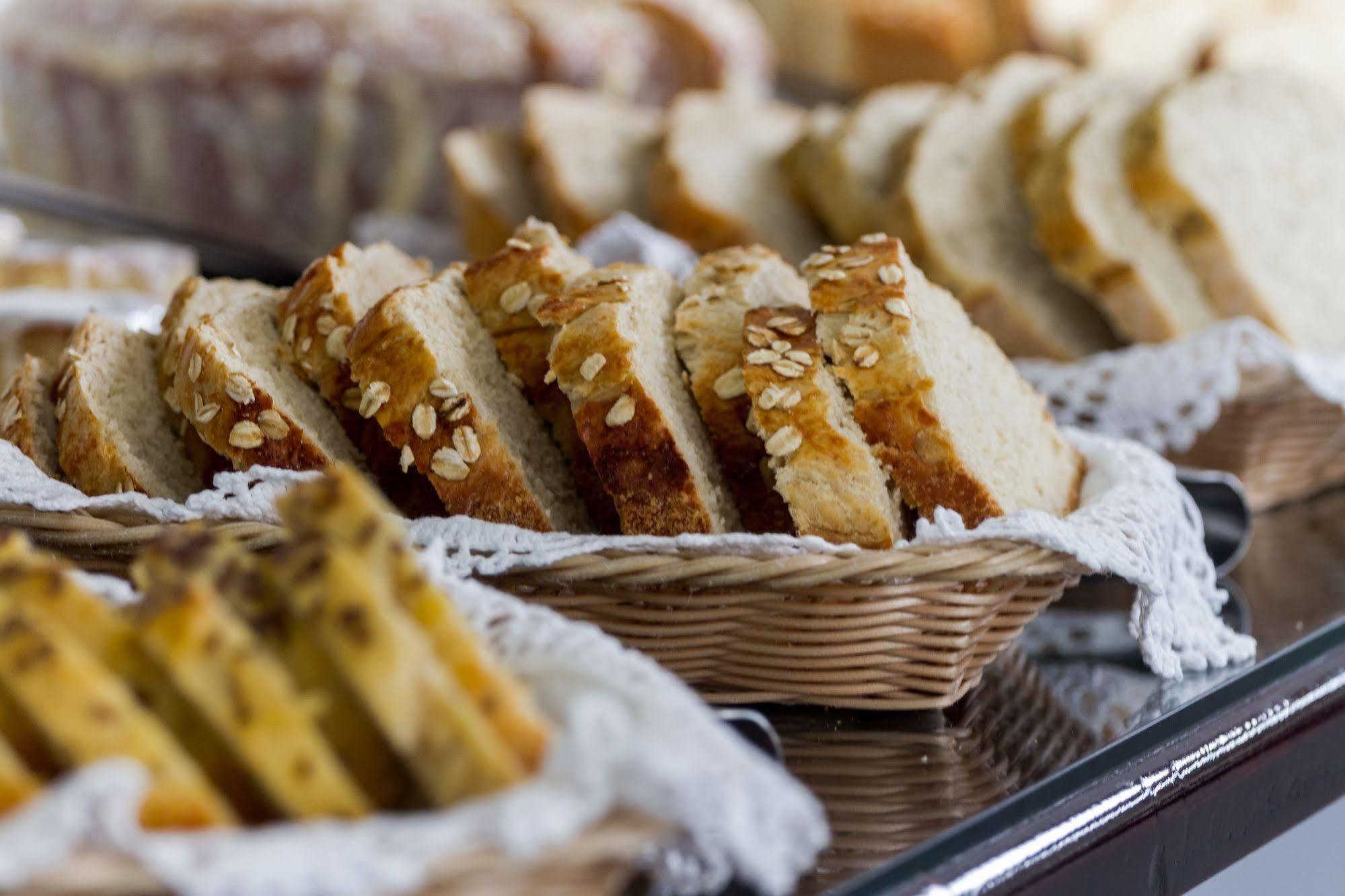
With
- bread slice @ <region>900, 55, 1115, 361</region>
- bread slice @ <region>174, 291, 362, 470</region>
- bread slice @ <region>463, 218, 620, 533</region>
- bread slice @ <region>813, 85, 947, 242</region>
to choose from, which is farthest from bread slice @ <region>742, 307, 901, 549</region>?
bread slice @ <region>813, 85, 947, 242</region>

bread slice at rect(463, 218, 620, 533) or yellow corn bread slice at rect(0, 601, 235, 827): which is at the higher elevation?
yellow corn bread slice at rect(0, 601, 235, 827)

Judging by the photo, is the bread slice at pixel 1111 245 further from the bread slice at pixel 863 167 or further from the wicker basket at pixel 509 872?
the wicker basket at pixel 509 872

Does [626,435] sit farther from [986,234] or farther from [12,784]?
[986,234]

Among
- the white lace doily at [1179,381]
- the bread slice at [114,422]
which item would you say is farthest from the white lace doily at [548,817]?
the white lace doily at [1179,381]

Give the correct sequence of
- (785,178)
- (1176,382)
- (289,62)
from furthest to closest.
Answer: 1. (289,62)
2. (785,178)
3. (1176,382)

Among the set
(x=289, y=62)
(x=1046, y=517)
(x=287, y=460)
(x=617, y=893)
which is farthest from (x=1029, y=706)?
(x=289, y=62)

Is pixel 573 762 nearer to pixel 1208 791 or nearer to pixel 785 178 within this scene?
pixel 1208 791

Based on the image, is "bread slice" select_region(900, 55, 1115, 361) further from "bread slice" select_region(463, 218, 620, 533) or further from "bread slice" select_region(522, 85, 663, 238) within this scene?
"bread slice" select_region(463, 218, 620, 533)
